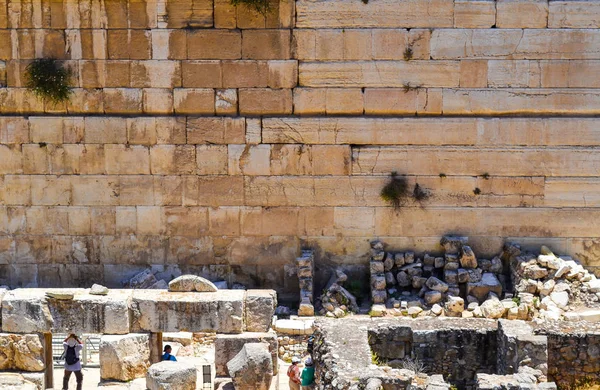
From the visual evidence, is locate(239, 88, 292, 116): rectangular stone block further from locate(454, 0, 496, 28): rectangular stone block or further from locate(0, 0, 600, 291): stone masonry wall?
locate(454, 0, 496, 28): rectangular stone block

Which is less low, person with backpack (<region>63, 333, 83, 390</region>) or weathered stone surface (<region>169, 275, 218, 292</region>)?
weathered stone surface (<region>169, 275, 218, 292</region>)

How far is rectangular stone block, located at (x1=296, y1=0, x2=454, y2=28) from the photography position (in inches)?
651

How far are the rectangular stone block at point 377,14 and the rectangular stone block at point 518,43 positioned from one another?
281 mm

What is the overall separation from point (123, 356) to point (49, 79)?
5.22m

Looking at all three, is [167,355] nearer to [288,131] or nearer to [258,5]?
[288,131]

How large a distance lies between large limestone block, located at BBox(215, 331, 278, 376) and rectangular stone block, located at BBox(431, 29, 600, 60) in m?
5.77

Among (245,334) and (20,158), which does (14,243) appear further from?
(245,334)

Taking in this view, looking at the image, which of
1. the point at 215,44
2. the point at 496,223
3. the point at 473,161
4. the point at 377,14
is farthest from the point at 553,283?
the point at 215,44

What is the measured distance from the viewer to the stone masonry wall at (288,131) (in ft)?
54.4

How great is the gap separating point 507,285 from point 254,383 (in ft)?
17.1

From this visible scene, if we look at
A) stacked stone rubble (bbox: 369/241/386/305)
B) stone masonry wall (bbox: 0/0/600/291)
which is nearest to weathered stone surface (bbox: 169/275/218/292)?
stone masonry wall (bbox: 0/0/600/291)

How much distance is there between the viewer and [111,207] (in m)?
17.2

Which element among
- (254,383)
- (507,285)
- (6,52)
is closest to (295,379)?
(254,383)

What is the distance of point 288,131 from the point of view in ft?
55.3
